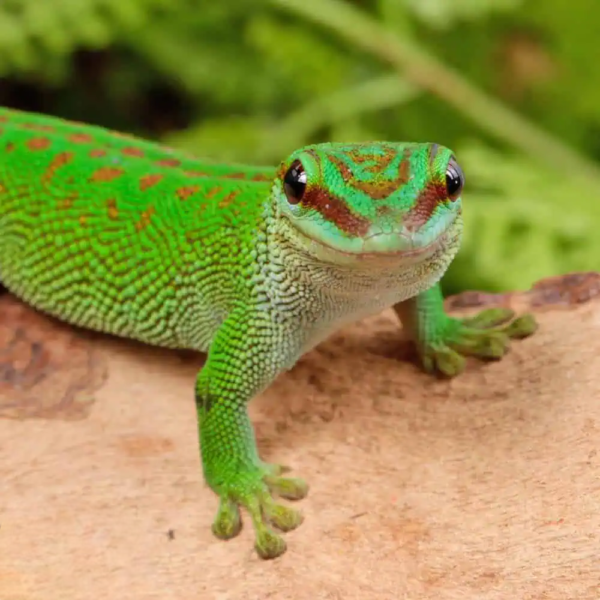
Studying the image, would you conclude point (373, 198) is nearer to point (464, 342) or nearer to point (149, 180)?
point (464, 342)

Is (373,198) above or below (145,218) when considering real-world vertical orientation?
above

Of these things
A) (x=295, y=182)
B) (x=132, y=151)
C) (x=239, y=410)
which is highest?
(x=295, y=182)

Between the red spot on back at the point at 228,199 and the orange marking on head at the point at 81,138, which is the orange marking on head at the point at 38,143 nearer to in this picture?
the orange marking on head at the point at 81,138

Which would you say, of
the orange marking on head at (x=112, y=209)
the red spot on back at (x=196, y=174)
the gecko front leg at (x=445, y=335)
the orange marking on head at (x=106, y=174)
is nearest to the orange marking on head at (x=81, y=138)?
the orange marking on head at (x=106, y=174)

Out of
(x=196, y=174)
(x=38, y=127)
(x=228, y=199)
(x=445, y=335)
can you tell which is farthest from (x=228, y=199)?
(x=38, y=127)

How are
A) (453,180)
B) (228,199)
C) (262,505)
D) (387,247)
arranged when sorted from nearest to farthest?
(387,247), (453,180), (262,505), (228,199)

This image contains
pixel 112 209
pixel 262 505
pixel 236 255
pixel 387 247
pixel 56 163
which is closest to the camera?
pixel 387 247

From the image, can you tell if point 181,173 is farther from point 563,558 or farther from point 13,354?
point 563,558
